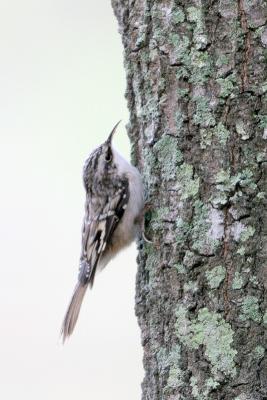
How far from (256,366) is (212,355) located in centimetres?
13

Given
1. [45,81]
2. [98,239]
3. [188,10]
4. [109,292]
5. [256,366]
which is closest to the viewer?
[256,366]

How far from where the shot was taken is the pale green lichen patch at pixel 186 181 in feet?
8.62

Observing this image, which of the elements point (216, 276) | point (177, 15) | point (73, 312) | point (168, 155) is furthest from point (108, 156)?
point (216, 276)

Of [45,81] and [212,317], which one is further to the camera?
[45,81]

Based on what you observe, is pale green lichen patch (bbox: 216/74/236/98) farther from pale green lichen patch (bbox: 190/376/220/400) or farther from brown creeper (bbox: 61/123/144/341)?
pale green lichen patch (bbox: 190/376/220/400)

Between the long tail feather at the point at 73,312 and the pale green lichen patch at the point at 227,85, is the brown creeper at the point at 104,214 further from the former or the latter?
the pale green lichen patch at the point at 227,85

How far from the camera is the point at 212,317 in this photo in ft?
8.36

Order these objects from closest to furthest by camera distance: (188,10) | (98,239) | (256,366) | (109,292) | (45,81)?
(256,366) < (188,10) < (98,239) < (109,292) < (45,81)

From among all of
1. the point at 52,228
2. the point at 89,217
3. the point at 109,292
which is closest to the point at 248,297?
the point at 89,217

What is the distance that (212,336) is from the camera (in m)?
2.55

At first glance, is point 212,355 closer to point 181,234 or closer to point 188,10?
point 181,234

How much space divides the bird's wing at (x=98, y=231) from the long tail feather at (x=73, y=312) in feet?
0.11

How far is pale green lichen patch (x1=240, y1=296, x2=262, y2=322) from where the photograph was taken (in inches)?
98.0

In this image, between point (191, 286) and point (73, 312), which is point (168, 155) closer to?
point (191, 286)
